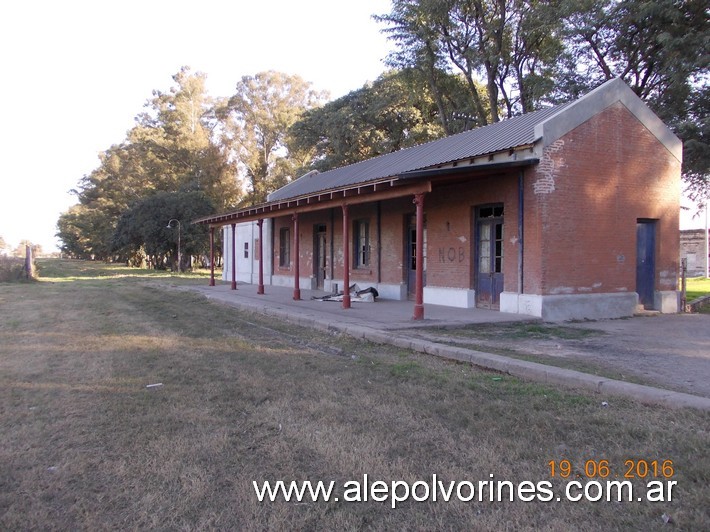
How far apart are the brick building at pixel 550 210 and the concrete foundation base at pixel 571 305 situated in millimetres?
25

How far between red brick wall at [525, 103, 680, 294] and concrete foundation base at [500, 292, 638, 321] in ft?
0.61

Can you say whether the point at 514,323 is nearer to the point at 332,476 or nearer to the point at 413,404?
the point at 413,404

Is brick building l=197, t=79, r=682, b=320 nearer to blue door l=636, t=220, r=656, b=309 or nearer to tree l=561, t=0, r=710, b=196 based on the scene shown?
blue door l=636, t=220, r=656, b=309

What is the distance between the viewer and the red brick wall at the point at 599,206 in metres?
11.4

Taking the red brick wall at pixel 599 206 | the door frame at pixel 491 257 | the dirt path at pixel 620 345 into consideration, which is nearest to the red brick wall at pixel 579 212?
the red brick wall at pixel 599 206

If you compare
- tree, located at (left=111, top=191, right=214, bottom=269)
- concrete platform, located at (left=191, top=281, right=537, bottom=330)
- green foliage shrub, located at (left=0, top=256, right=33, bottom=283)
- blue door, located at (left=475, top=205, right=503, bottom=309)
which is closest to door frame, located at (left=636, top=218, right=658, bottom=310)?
blue door, located at (left=475, top=205, right=503, bottom=309)

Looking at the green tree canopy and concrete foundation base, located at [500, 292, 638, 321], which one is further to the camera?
the green tree canopy

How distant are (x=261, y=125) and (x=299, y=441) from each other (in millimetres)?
46372

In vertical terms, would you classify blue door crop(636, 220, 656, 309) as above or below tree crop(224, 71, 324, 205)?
below

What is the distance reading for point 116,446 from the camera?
12.6ft

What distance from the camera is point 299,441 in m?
3.97

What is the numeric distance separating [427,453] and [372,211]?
1412 cm

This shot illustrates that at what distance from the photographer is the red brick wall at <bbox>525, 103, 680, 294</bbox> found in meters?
11.4
